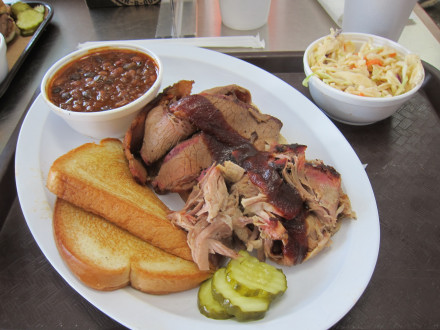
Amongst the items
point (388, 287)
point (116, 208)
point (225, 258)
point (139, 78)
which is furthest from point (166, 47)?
point (388, 287)

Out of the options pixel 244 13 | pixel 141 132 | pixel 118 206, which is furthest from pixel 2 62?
pixel 244 13

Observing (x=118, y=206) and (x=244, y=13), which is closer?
(x=118, y=206)

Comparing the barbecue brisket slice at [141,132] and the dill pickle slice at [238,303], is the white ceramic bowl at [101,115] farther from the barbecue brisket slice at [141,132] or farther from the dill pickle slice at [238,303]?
the dill pickle slice at [238,303]

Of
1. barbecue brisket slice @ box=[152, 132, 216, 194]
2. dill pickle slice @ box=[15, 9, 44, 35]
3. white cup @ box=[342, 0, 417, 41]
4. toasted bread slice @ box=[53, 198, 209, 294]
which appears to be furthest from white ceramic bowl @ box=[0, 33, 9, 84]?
white cup @ box=[342, 0, 417, 41]

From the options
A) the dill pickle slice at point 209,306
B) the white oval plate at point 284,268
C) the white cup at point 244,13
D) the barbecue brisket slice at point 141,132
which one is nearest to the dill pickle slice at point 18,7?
the white oval plate at point 284,268

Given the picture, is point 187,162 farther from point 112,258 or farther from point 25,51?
point 25,51

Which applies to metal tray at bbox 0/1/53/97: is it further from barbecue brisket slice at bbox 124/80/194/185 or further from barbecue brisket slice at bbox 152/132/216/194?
barbecue brisket slice at bbox 152/132/216/194
